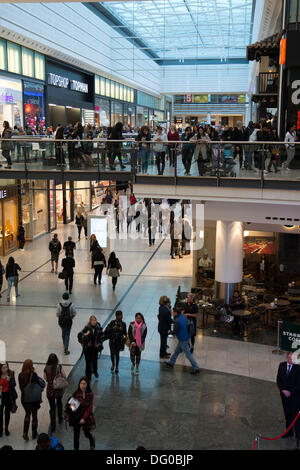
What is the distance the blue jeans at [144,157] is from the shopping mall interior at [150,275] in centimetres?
3

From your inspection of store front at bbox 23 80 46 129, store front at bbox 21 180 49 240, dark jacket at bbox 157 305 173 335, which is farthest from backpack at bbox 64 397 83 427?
store front at bbox 23 80 46 129

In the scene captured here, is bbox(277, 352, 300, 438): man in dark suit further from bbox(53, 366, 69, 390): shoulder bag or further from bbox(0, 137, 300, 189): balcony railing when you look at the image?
bbox(0, 137, 300, 189): balcony railing

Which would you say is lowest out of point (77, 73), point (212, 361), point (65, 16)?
point (212, 361)

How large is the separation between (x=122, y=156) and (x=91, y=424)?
9211mm

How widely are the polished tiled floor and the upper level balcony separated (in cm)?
369

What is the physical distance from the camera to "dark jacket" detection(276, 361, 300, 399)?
8.34 metres

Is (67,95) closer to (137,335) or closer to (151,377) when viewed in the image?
(137,335)

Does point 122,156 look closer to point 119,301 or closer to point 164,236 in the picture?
point 119,301

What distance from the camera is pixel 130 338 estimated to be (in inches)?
425

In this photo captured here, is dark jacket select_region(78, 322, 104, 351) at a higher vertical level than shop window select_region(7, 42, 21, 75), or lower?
lower

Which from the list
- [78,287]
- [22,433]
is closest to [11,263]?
[78,287]

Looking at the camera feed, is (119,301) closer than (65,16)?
Yes

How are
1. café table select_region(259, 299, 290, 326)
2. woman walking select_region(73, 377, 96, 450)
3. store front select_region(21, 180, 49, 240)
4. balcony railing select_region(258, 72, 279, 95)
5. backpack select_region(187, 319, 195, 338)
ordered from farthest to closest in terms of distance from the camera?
store front select_region(21, 180, 49, 240) < balcony railing select_region(258, 72, 279, 95) < café table select_region(259, 299, 290, 326) < backpack select_region(187, 319, 195, 338) < woman walking select_region(73, 377, 96, 450)

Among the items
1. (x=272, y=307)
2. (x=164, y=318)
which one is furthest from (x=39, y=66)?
(x=164, y=318)
